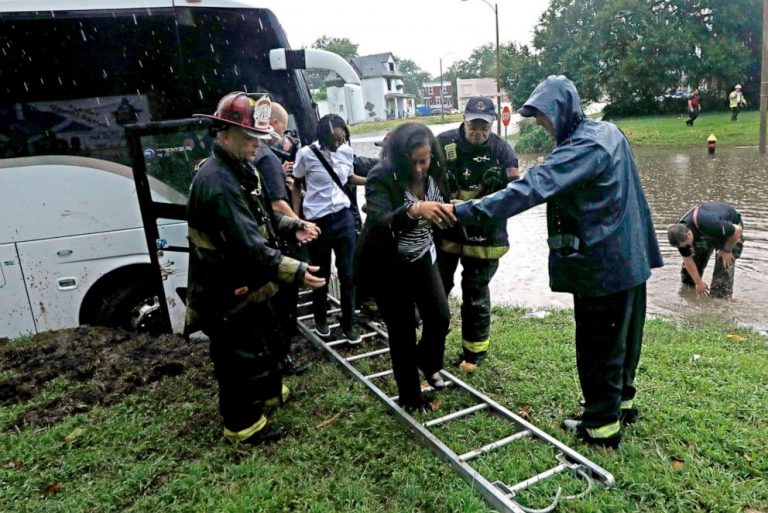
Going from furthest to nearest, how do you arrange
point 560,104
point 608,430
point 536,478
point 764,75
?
1. point 764,75
2. point 608,430
3. point 560,104
4. point 536,478

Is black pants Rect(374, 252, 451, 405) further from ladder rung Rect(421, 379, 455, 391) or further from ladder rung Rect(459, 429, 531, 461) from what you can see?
ladder rung Rect(459, 429, 531, 461)

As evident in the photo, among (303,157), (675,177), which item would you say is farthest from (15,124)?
(675,177)

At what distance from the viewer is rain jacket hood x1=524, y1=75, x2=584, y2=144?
10.1 feet

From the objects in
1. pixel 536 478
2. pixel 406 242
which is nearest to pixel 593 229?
pixel 406 242

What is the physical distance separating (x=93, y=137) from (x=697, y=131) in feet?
85.2

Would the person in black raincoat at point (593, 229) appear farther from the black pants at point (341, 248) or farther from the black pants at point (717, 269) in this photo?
the black pants at point (717, 269)

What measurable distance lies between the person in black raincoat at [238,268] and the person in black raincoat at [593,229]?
3.81 feet

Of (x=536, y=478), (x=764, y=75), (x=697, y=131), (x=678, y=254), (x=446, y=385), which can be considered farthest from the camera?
(x=697, y=131)

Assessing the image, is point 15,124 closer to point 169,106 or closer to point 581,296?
point 169,106

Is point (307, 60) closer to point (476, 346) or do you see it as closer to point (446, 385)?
point (476, 346)

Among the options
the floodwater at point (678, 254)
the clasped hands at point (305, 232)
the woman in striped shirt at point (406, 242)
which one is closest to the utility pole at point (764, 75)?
the floodwater at point (678, 254)

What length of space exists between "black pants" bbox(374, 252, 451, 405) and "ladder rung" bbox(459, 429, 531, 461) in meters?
0.62

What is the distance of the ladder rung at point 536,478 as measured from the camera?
113 inches

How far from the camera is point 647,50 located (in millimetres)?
31500
